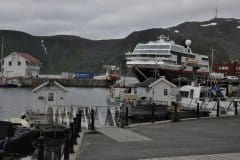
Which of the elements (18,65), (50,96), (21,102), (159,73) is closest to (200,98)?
(50,96)

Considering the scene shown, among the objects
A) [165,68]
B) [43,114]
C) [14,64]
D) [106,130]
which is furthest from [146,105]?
[14,64]

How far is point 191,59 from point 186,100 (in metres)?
59.3

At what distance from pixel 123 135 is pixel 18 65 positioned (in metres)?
165

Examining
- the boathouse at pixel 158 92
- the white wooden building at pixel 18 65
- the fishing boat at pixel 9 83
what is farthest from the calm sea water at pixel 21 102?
the white wooden building at pixel 18 65

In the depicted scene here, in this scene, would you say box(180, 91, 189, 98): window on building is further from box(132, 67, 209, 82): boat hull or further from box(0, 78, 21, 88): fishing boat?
box(0, 78, 21, 88): fishing boat

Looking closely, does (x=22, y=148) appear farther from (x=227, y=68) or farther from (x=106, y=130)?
(x=227, y=68)

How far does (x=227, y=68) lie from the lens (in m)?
130

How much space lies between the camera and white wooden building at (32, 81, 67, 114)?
139 ft

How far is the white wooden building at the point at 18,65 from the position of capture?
593 feet

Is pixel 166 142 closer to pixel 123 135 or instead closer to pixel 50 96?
pixel 123 135

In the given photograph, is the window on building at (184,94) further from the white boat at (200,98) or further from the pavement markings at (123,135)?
the pavement markings at (123,135)

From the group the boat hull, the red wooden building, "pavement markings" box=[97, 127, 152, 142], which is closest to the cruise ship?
the boat hull

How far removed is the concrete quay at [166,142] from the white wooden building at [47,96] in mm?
16606

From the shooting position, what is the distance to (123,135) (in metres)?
22.9
